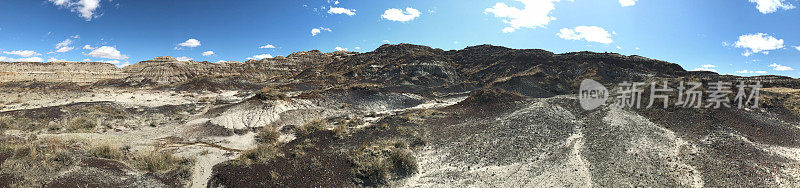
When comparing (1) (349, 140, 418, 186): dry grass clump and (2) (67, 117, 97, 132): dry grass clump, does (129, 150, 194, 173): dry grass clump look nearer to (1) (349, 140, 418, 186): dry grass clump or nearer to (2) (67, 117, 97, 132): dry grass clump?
(1) (349, 140, 418, 186): dry grass clump

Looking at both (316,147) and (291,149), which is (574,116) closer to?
(316,147)

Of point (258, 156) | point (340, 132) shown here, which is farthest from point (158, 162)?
point (340, 132)

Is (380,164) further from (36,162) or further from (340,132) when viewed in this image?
(36,162)

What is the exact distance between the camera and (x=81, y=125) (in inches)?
719

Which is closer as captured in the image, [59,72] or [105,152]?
[105,152]

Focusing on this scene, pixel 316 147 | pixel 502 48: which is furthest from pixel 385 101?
pixel 502 48

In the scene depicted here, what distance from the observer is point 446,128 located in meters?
17.9

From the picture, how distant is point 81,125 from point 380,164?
828 inches

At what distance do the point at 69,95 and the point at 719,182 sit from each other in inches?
1867

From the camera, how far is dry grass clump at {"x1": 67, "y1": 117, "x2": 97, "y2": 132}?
1788cm

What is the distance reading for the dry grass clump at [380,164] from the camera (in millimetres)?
11534

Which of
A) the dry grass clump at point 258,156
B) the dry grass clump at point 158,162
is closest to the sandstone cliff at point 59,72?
the dry grass clump at point 158,162

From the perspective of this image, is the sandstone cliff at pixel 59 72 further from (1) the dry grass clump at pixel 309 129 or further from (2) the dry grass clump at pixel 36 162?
(1) the dry grass clump at pixel 309 129

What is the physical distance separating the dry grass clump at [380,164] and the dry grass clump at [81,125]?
1837 cm
